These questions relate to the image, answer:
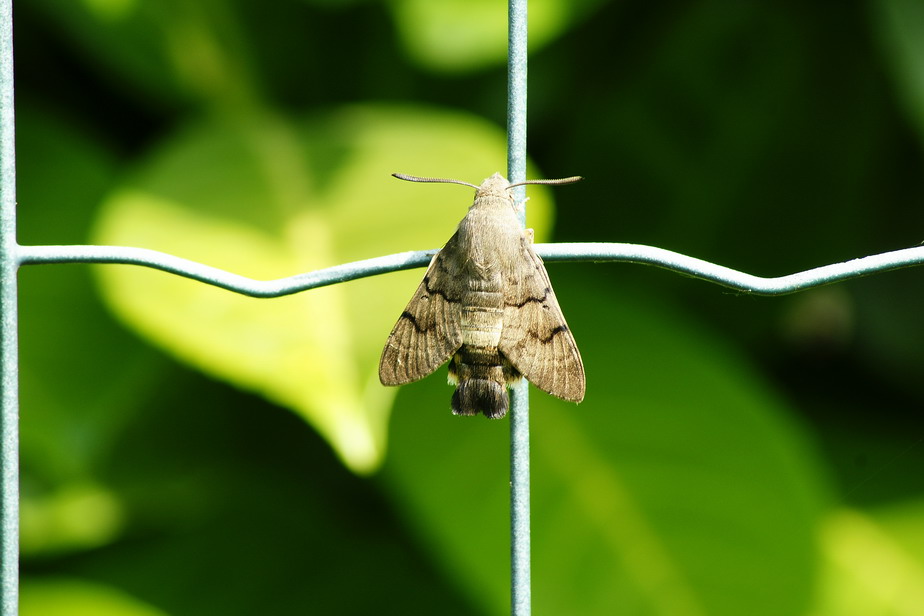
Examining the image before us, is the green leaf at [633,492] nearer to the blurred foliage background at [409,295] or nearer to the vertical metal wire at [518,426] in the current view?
the blurred foliage background at [409,295]

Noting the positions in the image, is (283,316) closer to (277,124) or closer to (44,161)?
(277,124)

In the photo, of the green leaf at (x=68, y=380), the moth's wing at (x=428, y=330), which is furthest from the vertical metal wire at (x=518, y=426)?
the green leaf at (x=68, y=380)

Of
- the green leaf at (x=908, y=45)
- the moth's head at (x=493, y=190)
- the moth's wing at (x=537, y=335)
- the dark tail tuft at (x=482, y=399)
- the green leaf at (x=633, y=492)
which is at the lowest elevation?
the green leaf at (x=633, y=492)

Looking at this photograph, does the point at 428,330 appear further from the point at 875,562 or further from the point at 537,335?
the point at 875,562

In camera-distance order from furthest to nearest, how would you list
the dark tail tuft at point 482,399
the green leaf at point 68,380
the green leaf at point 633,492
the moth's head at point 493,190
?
the green leaf at point 68,380 < the green leaf at point 633,492 < the moth's head at point 493,190 < the dark tail tuft at point 482,399

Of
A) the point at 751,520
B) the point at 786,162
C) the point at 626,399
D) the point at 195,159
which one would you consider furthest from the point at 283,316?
the point at 786,162

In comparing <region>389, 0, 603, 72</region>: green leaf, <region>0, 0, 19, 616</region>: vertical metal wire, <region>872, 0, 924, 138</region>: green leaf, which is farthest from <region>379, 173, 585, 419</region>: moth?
<region>872, 0, 924, 138</region>: green leaf

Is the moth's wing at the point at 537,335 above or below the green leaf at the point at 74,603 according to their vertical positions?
above

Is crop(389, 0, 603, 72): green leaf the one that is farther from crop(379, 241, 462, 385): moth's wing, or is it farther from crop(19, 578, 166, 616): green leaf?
crop(19, 578, 166, 616): green leaf
